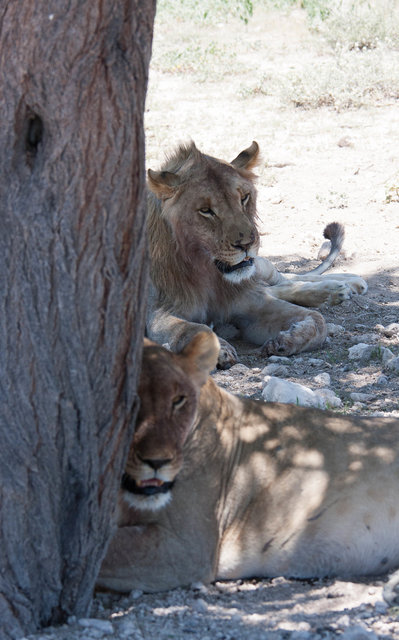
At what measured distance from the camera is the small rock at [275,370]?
5079 millimetres

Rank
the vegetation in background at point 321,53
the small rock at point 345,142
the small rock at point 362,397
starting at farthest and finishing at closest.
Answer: the vegetation in background at point 321,53 → the small rock at point 345,142 → the small rock at point 362,397

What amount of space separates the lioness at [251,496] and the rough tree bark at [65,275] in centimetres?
39

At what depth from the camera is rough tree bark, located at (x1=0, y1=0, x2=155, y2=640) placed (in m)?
2.24

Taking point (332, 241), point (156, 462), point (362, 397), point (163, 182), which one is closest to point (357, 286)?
point (332, 241)

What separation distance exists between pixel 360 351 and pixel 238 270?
86 centimetres

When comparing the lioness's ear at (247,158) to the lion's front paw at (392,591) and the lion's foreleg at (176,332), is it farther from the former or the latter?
the lion's front paw at (392,591)

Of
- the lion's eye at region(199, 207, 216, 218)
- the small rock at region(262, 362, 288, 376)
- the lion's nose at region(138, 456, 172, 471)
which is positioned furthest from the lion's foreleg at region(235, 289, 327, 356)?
the lion's nose at region(138, 456, 172, 471)

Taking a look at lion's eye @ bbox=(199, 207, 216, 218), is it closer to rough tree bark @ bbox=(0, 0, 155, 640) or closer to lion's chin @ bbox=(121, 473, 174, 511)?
lion's chin @ bbox=(121, 473, 174, 511)

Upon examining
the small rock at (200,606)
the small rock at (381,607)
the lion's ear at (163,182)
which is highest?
the lion's ear at (163,182)

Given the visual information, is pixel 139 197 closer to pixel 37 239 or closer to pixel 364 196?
pixel 37 239

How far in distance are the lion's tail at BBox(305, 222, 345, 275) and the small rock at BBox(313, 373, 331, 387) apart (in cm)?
197

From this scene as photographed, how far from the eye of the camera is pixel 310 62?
11930 millimetres

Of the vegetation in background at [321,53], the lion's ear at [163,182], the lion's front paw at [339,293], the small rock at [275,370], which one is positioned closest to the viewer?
the small rock at [275,370]

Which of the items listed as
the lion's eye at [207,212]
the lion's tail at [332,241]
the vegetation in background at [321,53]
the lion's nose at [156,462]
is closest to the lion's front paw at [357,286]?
the lion's tail at [332,241]
